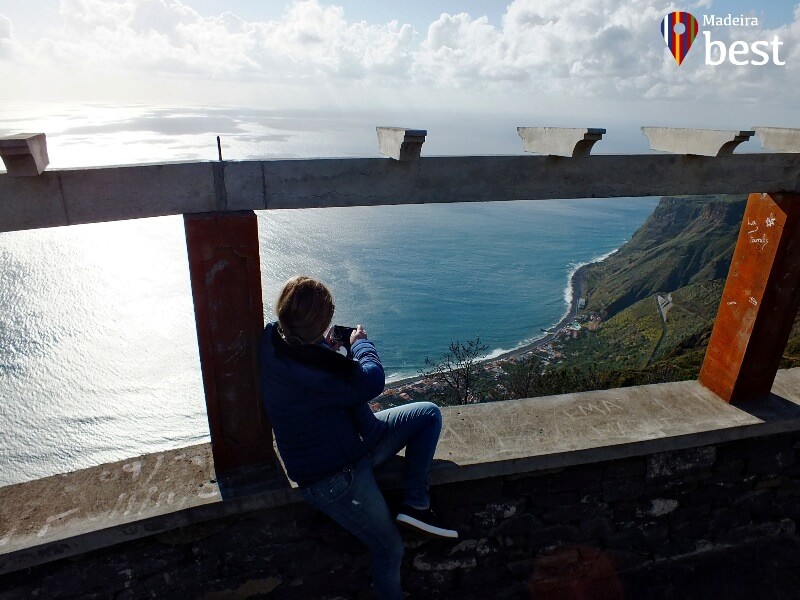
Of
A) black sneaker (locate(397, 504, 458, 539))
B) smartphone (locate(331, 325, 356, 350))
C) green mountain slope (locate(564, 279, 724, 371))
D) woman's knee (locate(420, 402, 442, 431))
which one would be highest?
smartphone (locate(331, 325, 356, 350))

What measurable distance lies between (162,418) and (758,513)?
114ft

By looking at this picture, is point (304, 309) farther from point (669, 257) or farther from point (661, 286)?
point (669, 257)

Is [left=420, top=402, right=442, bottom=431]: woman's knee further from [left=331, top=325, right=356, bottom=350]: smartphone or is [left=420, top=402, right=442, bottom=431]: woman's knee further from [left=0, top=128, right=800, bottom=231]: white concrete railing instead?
[left=0, top=128, right=800, bottom=231]: white concrete railing

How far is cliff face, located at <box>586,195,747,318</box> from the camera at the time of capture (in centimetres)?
5371

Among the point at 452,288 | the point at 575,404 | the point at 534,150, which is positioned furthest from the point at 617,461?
the point at 452,288

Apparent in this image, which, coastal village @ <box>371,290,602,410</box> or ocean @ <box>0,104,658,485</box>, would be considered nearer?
coastal village @ <box>371,290,602,410</box>

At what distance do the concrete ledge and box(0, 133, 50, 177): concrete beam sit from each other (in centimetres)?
151

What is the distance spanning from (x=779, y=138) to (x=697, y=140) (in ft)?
2.18

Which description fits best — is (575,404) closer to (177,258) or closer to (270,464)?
(270,464)

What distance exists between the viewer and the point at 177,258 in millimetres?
51031

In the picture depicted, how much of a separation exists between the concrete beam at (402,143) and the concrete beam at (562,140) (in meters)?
0.66

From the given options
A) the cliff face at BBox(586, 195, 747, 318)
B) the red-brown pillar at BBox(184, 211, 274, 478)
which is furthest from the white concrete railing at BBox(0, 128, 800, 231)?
the cliff face at BBox(586, 195, 747, 318)

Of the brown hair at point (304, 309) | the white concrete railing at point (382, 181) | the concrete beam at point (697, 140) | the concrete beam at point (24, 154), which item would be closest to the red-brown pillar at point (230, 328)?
the white concrete railing at point (382, 181)

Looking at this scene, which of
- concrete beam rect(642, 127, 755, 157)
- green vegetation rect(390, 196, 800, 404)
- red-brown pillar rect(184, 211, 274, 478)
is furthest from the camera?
green vegetation rect(390, 196, 800, 404)
